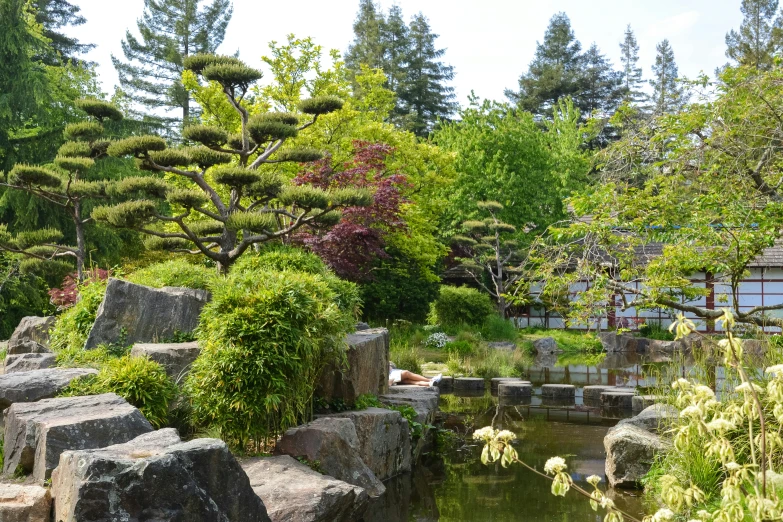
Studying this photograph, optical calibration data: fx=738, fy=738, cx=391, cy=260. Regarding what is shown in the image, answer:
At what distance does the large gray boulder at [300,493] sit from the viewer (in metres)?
5.00

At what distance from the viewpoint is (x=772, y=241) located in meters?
5.97

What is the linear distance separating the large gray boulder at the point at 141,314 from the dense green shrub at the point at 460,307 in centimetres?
1301

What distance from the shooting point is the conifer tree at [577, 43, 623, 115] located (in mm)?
38219

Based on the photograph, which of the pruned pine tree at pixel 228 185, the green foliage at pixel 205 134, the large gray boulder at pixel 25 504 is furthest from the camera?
the green foliage at pixel 205 134

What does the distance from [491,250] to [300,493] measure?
18516mm

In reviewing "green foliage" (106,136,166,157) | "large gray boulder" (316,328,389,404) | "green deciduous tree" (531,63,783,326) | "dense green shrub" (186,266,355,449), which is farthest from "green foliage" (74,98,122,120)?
"green deciduous tree" (531,63,783,326)

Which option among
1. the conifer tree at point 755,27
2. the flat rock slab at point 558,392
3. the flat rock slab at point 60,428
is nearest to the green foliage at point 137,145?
the flat rock slab at point 60,428

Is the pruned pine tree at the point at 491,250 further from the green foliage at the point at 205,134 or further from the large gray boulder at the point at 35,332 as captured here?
the large gray boulder at the point at 35,332

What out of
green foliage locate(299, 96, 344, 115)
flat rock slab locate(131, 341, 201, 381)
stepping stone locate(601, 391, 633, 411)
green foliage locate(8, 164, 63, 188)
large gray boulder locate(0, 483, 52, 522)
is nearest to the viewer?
large gray boulder locate(0, 483, 52, 522)

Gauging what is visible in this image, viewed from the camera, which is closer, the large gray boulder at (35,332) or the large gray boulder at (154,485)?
the large gray boulder at (154,485)

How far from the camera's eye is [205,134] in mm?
10016

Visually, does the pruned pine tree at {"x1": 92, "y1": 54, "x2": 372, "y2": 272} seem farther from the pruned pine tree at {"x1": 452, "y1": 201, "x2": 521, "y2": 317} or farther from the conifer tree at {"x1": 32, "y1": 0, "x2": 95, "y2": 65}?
the conifer tree at {"x1": 32, "y1": 0, "x2": 95, "y2": 65}

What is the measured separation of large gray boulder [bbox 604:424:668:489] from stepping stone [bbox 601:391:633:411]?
13.5 feet

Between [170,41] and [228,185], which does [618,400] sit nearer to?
[228,185]
